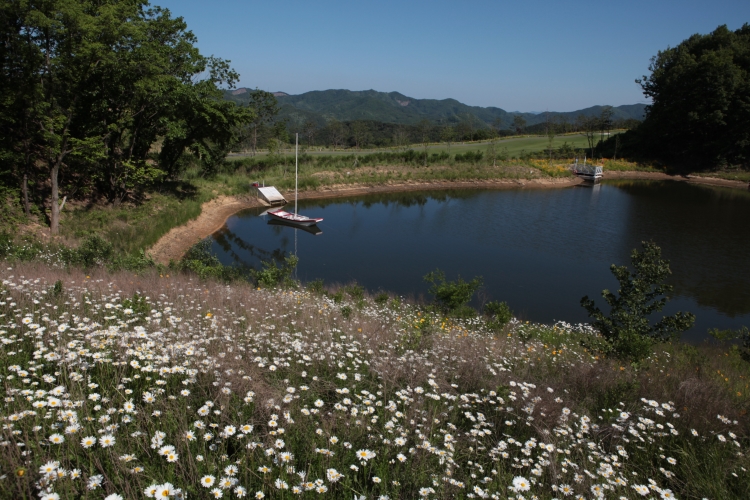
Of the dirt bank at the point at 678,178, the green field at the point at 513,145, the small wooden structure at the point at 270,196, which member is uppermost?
the green field at the point at 513,145

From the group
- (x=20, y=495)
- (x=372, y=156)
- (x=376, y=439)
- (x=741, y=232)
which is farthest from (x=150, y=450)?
(x=372, y=156)

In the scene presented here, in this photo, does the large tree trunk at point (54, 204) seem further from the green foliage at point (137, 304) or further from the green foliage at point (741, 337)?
the green foliage at point (741, 337)

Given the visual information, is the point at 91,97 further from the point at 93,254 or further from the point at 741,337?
the point at 741,337

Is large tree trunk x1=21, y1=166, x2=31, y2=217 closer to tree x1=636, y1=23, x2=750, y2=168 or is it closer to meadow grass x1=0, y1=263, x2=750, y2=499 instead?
meadow grass x1=0, y1=263, x2=750, y2=499

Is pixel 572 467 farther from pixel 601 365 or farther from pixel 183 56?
pixel 183 56

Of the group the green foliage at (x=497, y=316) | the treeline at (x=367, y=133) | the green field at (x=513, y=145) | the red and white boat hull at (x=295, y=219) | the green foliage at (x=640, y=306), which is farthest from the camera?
the green field at (x=513, y=145)

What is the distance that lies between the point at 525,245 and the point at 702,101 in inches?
1597

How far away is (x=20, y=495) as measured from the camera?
2.59 metres

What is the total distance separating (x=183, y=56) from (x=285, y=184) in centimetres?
1395

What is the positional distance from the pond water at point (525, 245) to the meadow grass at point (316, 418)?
964 centimetres

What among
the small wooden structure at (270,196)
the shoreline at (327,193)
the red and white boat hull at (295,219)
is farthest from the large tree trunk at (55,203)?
the small wooden structure at (270,196)

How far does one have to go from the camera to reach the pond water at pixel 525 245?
1614 cm

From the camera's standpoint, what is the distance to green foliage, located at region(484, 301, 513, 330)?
34.4 ft

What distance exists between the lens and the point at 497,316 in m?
11.2
